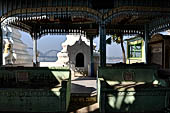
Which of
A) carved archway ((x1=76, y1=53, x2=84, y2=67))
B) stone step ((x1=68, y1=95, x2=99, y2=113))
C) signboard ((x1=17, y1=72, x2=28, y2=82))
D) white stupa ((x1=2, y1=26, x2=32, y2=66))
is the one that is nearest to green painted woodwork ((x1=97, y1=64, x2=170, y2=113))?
stone step ((x1=68, y1=95, x2=99, y2=113))

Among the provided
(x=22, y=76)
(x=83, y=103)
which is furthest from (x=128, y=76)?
(x=22, y=76)

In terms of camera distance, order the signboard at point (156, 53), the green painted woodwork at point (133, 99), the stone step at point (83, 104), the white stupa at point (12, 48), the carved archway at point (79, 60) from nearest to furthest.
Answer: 1. the green painted woodwork at point (133, 99)
2. the stone step at point (83, 104)
3. the white stupa at point (12, 48)
4. the signboard at point (156, 53)
5. the carved archway at point (79, 60)

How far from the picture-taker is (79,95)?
6426 millimetres

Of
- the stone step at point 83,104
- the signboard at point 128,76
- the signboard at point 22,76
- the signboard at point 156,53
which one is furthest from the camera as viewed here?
the signboard at point 156,53

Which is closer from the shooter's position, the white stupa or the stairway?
the stairway

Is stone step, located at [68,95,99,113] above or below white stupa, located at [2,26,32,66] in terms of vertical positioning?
below

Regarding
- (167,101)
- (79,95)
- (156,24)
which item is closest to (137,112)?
(167,101)

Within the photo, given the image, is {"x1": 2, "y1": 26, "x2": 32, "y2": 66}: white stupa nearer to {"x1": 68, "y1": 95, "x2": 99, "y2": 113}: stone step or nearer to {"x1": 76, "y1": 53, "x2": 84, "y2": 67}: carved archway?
{"x1": 76, "y1": 53, "x2": 84, "y2": 67}: carved archway

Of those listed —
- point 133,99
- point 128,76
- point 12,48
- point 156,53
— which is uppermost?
point 12,48

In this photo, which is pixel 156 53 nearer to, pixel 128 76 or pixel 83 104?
pixel 128 76

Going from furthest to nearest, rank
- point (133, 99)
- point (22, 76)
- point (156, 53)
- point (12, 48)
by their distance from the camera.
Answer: point (156, 53)
point (12, 48)
point (22, 76)
point (133, 99)

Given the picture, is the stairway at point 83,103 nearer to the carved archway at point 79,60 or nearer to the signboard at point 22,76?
the signboard at point 22,76

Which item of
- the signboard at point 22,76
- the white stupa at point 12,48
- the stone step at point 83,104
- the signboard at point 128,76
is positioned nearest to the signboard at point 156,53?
the signboard at point 128,76

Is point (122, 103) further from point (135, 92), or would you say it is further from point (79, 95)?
point (79, 95)
